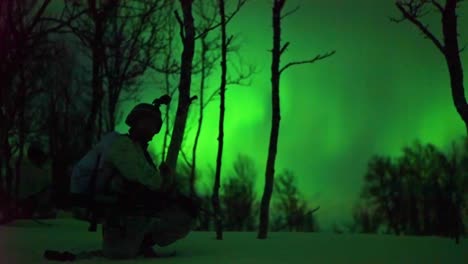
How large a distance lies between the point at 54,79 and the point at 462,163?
1175 inches

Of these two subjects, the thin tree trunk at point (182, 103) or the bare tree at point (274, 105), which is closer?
the thin tree trunk at point (182, 103)

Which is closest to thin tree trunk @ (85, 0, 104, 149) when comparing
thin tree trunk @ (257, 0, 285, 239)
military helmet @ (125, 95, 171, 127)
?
thin tree trunk @ (257, 0, 285, 239)

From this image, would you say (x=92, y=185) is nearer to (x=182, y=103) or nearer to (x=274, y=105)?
(x=182, y=103)

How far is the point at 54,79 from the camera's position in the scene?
3094 centimetres

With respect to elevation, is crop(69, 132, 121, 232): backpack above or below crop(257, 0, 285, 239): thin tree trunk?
below

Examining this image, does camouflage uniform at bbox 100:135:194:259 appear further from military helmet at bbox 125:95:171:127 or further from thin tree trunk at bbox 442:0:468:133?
thin tree trunk at bbox 442:0:468:133

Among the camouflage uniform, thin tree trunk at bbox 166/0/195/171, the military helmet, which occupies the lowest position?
the camouflage uniform

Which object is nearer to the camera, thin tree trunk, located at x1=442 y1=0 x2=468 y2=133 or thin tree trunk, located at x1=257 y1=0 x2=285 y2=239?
thin tree trunk, located at x1=442 y1=0 x2=468 y2=133

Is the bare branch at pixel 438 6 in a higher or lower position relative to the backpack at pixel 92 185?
higher

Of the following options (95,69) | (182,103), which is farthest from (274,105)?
(95,69)

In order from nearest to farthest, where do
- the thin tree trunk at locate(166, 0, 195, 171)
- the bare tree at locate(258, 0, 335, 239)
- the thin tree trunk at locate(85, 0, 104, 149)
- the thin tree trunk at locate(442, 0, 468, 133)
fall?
the thin tree trunk at locate(442, 0, 468, 133)
the thin tree trunk at locate(166, 0, 195, 171)
the bare tree at locate(258, 0, 335, 239)
the thin tree trunk at locate(85, 0, 104, 149)

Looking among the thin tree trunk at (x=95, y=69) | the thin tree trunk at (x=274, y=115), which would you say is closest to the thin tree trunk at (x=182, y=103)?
the thin tree trunk at (x=274, y=115)

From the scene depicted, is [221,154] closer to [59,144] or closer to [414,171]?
[59,144]

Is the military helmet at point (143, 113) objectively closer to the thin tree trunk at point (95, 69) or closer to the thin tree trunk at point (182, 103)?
the thin tree trunk at point (182, 103)
